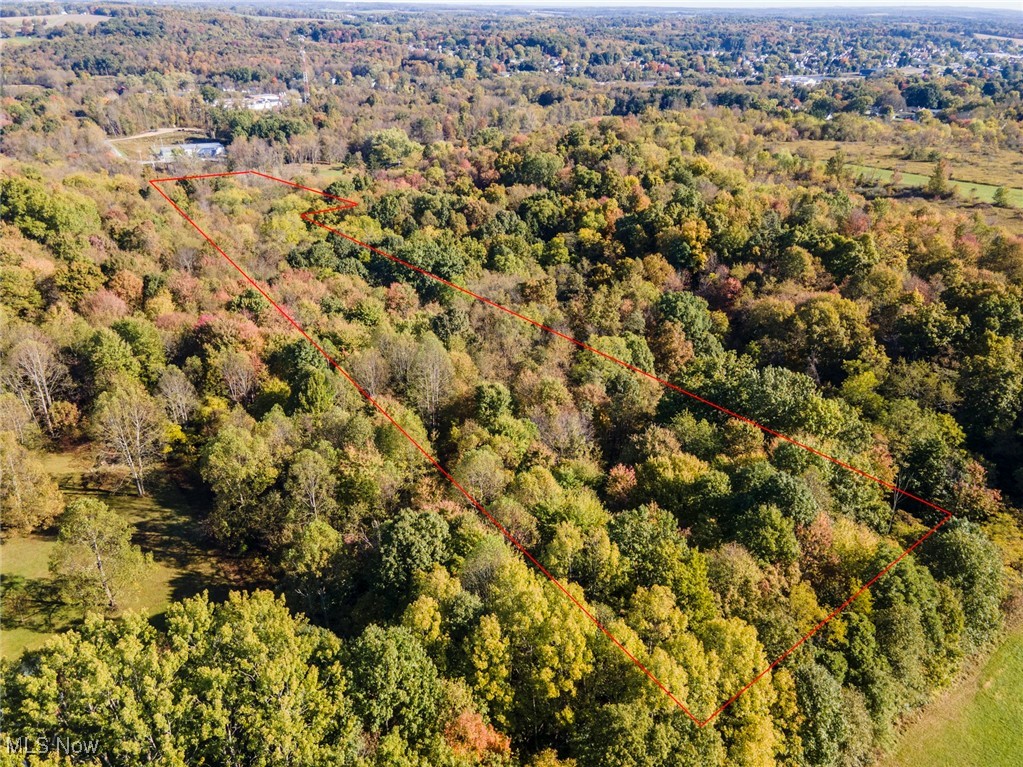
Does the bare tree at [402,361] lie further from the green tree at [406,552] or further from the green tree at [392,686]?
the green tree at [392,686]

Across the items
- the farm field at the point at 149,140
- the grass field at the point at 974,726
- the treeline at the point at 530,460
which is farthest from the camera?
the farm field at the point at 149,140

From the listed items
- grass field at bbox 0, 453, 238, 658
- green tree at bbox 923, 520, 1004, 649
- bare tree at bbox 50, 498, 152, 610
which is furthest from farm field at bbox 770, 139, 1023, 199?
bare tree at bbox 50, 498, 152, 610

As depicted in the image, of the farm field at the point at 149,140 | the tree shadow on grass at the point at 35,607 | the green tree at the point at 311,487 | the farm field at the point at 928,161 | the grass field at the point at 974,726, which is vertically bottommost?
the grass field at the point at 974,726

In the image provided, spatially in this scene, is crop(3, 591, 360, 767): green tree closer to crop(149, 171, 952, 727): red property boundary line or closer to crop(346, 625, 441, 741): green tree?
crop(346, 625, 441, 741): green tree

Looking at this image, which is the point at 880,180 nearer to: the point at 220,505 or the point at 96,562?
the point at 220,505

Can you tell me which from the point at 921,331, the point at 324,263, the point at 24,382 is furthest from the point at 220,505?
the point at 921,331

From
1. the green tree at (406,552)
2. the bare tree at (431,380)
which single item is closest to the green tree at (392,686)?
the green tree at (406,552)
